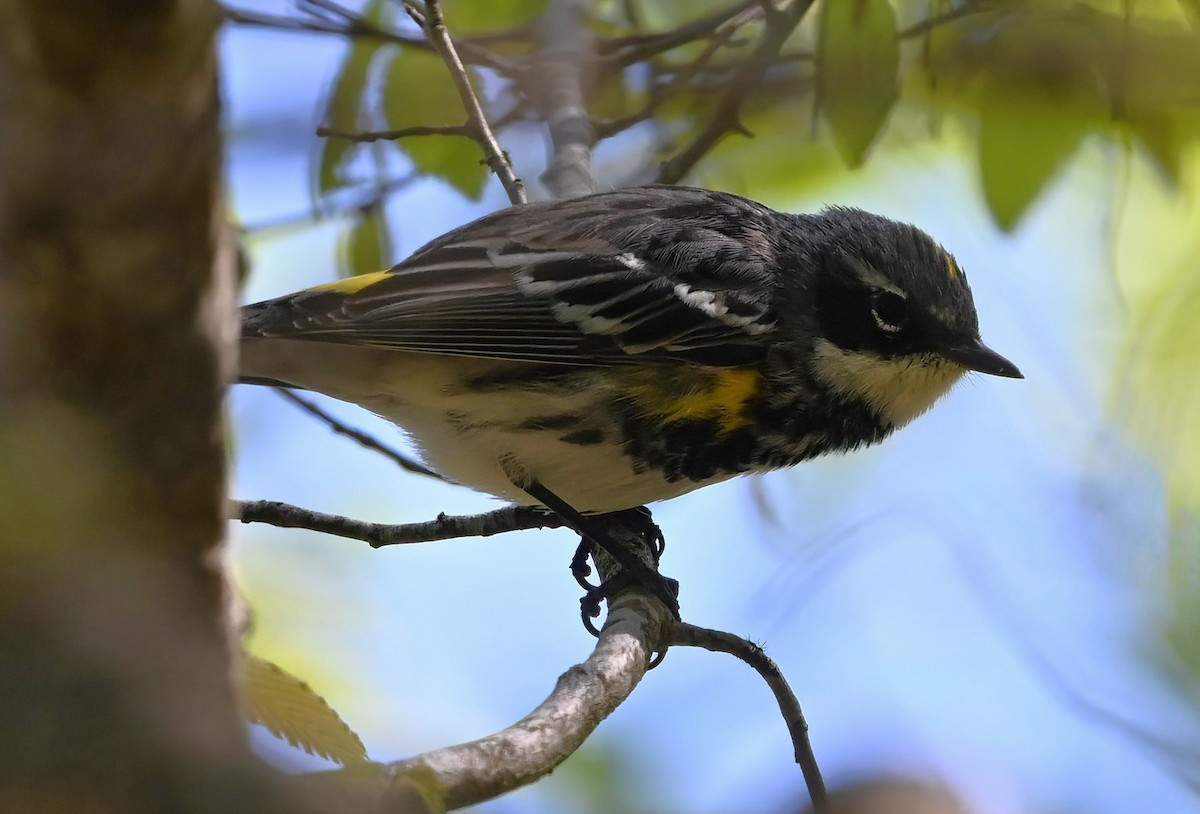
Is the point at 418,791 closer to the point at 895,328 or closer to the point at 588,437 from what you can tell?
the point at 588,437

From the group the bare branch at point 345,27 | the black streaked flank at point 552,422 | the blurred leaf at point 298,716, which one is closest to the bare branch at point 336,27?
the bare branch at point 345,27

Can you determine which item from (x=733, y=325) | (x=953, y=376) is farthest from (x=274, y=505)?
(x=953, y=376)

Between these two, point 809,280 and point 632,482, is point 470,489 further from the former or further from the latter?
point 809,280

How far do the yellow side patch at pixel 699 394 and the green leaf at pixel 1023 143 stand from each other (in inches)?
32.9

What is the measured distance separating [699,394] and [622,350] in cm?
26

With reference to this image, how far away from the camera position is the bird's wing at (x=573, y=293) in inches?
133

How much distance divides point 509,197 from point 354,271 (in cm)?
74

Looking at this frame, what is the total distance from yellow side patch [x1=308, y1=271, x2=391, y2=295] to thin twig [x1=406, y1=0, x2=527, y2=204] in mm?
609

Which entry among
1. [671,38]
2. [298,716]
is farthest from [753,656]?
[671,38]

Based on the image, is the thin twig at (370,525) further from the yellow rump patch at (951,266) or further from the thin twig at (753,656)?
the yellow rump patch at (951,266)

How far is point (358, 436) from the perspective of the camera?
381 centimetres

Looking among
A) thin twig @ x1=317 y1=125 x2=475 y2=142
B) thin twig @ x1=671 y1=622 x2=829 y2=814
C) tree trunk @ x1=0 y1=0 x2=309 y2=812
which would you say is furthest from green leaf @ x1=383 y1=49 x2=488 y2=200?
tree trunk @ x1=0 y1=0 x2=309 y2=812

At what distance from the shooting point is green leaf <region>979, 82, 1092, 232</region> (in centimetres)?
319

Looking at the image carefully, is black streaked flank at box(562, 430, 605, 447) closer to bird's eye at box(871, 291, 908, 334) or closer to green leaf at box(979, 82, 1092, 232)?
bird's eye at box(871, 291, 908, 334)
